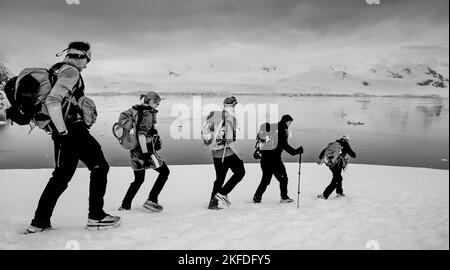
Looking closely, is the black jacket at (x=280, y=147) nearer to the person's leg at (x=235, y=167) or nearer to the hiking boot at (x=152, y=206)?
the person's leg at (x=235, y=167)

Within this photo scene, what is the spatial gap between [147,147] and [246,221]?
132 centimetres

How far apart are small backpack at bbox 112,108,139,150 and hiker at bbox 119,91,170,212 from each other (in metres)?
0.04

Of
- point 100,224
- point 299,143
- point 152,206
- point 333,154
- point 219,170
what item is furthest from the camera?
point 299,143

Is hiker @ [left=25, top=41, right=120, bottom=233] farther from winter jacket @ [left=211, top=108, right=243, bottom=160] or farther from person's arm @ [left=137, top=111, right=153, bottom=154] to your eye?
winter jacket @ [left=211, top=108, right=243, bottom=160]

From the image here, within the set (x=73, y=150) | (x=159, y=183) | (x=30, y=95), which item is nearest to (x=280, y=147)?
(x=159, y=183)

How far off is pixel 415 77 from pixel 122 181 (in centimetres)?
593

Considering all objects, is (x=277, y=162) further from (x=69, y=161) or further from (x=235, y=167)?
(x=69, y=161)

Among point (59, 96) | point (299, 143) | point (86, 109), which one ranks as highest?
point (59, 96)

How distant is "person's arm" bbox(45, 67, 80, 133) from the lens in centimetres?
277

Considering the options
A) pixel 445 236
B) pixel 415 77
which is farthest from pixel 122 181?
pixel 415 77

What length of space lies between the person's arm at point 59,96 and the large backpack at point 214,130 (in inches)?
69.0

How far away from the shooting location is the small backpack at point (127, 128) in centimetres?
391

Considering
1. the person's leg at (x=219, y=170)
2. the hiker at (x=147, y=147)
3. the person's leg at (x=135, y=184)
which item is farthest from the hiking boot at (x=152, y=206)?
the person's leg at (x=219, y=170)

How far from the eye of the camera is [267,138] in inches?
194
